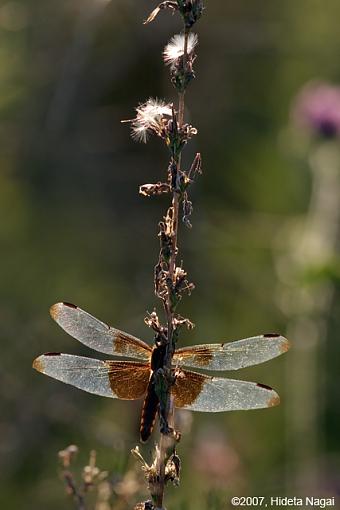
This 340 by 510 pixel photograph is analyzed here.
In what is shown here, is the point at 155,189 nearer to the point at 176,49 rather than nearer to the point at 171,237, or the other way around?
the point at 171,237

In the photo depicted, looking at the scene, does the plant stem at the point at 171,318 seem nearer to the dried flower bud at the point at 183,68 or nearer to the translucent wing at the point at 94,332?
the dried flower bud at the point at 183,68

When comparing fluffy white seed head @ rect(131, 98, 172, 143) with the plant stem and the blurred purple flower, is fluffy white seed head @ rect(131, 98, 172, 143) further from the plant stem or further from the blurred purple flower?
the blurred purple flower

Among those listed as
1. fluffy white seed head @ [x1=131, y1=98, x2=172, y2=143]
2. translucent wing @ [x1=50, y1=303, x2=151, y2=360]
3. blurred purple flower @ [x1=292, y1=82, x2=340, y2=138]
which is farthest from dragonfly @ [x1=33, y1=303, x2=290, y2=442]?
blurred purple flower @ [x1=292, y1=82, x2=340, y2=138]

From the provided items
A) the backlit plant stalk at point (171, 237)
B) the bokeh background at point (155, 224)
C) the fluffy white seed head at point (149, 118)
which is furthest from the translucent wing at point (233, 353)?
the bokeh background at point (155, 224)

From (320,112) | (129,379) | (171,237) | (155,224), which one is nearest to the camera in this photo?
(171,237)

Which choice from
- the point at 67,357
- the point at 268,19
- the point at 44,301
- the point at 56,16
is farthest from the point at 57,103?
the point at 67,357

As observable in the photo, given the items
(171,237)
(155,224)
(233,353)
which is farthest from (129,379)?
(155,224)
